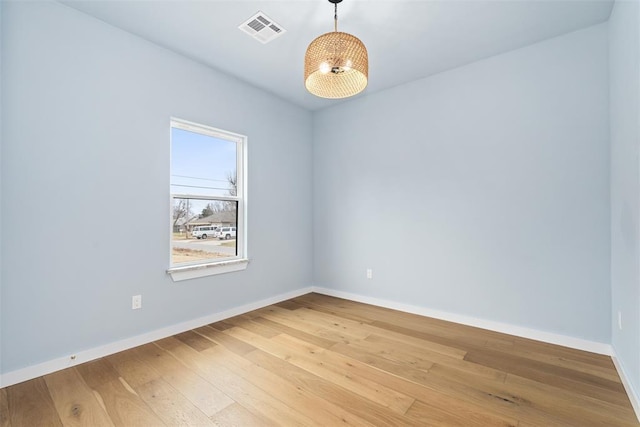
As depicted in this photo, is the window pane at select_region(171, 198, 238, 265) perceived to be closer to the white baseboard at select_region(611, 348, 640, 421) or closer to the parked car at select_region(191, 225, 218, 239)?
the parked car at select_region(191, 225, 218, 239)

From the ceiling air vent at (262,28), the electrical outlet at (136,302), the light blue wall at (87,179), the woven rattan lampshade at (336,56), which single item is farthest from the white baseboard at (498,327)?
Answer: the ceiling air vent at (262,28)

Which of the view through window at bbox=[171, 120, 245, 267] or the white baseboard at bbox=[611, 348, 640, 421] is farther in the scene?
the view through window at bbox=[171, 120, 245, 267]

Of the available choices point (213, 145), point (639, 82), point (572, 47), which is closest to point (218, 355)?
point (213, 145)

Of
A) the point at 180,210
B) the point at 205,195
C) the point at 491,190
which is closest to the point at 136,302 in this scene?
the point at 180,210

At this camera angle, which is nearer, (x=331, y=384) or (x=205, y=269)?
(x=331, y=384)

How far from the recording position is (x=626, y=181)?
6.30 ft

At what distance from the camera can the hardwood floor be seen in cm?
164

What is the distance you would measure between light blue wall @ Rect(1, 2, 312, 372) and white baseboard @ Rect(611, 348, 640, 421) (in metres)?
3.25

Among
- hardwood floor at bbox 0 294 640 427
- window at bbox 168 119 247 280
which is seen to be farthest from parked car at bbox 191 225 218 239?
hardwood floor at bbox 0 294 640 427

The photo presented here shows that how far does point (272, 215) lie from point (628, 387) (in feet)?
11.2

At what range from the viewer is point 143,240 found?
8.53 ft

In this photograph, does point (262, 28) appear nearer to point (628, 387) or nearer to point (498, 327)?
point (498, 327)

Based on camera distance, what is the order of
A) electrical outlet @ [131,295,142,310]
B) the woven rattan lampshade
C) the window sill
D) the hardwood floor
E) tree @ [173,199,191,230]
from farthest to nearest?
tree @ [173,199,191,230] < the window sill < electrical outlet @ [131,295,142,310] < the woven rattan lampshade < the hardwood floor

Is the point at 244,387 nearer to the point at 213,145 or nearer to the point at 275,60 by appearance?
the point at 213,145
